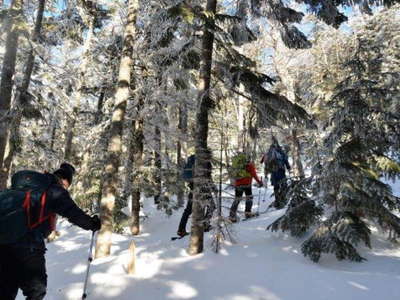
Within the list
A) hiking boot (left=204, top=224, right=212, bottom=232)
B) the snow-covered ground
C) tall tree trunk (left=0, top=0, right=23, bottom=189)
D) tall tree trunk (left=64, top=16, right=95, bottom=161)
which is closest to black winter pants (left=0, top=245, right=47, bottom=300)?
the snow-covered ground

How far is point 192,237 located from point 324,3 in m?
5.62

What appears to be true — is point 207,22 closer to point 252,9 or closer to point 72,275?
point 252,9

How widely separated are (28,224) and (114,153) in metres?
5.26

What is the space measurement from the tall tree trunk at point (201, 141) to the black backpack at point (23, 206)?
349 centimetres

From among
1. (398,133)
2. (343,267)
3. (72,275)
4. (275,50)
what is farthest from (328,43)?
(72,275)

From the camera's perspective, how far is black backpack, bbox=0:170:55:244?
12.4 ft

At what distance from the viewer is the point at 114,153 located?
29.8 feet

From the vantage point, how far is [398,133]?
23.9ft

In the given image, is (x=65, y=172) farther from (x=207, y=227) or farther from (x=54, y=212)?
(x=207, y=227)

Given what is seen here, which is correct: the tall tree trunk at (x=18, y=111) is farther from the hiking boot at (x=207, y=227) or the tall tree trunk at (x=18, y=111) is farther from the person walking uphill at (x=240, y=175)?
the person walking uphill at (x=240, y=175)

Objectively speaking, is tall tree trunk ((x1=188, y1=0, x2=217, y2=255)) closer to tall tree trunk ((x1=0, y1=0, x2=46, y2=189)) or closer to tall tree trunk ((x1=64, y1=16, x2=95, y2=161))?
tall tree trunk ((x1=0, y1=0, x2=46, y2=189))

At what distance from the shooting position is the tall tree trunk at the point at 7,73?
10837 mm

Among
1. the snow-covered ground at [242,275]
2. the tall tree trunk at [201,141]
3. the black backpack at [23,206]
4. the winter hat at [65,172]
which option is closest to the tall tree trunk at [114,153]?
the snow-covered ground at [242,275]

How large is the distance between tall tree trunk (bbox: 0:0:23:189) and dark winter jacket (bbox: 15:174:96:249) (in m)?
7.97
